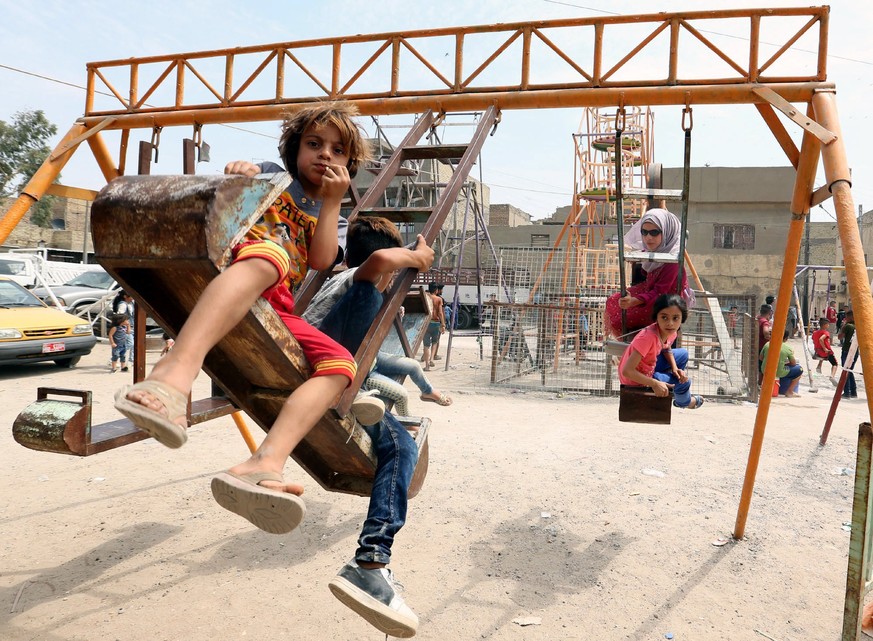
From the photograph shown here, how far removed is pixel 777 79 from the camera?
362cm

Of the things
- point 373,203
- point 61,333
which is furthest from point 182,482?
point 61,333

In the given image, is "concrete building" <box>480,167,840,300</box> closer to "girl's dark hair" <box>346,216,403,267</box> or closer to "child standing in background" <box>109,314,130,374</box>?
"child standing in background" <box>109,314,130,374</box>

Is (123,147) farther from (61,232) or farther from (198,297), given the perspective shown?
(61,232)

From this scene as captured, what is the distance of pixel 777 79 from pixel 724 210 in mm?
30520

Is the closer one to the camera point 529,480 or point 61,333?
point 529,480

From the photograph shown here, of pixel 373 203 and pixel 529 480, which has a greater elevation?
pixel 373 203

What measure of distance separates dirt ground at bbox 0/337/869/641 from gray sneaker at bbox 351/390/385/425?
1430 mm

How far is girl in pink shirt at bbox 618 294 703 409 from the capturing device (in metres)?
3.90

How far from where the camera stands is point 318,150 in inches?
86.6

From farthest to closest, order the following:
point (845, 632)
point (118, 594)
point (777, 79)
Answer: point (777, 79) < point (118, 594) < point (845, 632)

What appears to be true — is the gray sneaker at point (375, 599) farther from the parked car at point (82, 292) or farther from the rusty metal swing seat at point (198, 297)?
the parked car at point (82, 292)

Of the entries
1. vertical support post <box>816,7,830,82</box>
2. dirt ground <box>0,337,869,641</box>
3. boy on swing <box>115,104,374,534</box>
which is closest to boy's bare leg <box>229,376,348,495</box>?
boy on swing <box>115,104,374,534</box>

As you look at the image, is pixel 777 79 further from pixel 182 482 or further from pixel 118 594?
pixel 182 482

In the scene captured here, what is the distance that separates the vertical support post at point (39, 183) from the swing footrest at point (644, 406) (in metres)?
3.97
